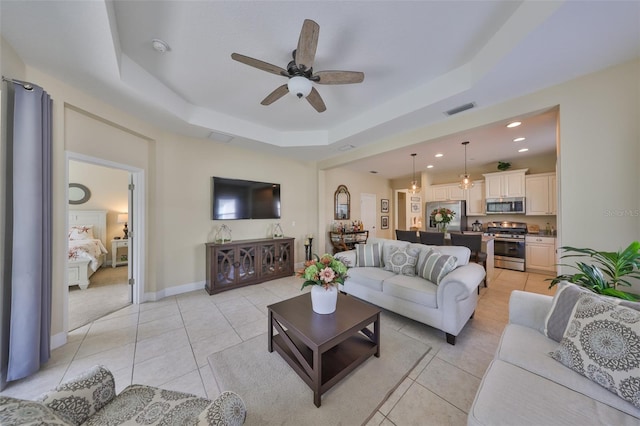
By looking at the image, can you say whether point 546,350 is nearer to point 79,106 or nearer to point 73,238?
point 79,106

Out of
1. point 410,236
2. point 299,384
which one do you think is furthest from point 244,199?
point 410,236

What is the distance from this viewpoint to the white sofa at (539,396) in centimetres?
90

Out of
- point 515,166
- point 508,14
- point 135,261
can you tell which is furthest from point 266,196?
point 515,166

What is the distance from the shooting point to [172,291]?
3439 mm

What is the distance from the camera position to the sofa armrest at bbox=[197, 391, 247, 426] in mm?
824

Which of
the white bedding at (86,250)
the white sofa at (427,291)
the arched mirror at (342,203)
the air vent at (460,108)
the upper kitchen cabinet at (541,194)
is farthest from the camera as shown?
the arched mirror at (342,203)

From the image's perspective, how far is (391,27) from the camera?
5.93ft

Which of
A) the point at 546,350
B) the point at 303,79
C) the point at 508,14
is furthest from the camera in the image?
the point at 303,79

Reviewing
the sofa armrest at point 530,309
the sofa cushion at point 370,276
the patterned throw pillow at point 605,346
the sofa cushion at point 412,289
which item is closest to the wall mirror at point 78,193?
the sofa cushion at point 370,276

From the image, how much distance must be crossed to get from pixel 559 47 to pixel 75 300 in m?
6.27

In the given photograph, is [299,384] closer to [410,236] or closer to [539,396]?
[539,396]

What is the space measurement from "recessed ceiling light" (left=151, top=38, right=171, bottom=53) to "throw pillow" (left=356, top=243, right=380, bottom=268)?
326cm

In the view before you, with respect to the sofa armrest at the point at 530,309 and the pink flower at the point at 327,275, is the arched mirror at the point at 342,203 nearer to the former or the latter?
the pink flower at the point at 327,275

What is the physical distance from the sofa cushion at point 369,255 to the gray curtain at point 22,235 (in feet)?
10.9
